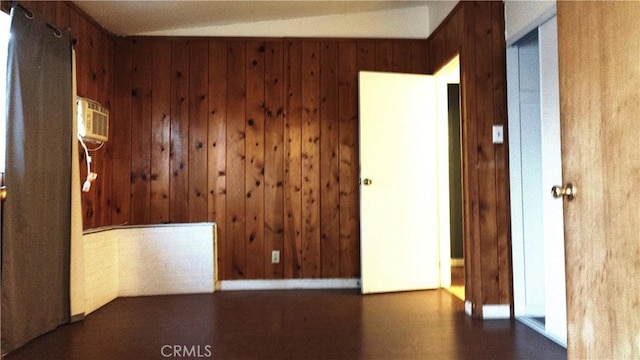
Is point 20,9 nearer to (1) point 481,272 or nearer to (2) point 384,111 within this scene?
(2) point 384,111

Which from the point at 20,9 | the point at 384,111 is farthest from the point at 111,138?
the point at 384,111

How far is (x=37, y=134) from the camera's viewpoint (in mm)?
2320

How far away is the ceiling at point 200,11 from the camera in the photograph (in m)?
2.96

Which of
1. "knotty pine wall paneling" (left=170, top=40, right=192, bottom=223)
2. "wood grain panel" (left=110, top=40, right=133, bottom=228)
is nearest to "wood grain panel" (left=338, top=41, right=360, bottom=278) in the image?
"knotty pine wall paneling" (left=170, top=40, right=192, bottom=223)

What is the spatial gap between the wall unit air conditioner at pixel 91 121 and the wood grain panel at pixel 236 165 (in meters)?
0.97

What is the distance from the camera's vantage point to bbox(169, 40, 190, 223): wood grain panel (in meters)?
3.44

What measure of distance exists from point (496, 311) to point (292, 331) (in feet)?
4.43

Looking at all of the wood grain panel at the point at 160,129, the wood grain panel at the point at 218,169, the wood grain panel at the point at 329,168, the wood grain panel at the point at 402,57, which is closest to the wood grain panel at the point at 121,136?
the wood grain panel at the point at 160,129

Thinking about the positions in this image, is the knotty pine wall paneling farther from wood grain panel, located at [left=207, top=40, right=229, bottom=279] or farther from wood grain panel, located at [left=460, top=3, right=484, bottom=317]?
wood grain panel, located at [left=460, top=3, right=484, bottom=317]

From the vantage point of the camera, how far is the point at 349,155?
3531mm

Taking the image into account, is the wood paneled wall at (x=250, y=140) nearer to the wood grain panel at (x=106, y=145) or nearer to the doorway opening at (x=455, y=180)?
the wood grain panel at (x=106, y=145)

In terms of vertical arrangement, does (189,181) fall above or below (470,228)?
above

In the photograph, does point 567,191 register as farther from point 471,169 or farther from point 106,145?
point 106,145

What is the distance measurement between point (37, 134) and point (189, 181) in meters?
1.27
